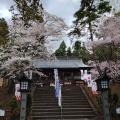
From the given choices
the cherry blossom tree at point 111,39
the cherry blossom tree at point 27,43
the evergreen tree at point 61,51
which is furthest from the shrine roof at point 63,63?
the evergreen tree at point 61,51

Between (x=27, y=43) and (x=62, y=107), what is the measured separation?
19.6 ft

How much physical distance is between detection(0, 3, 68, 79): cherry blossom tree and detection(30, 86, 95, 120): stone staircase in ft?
9.22

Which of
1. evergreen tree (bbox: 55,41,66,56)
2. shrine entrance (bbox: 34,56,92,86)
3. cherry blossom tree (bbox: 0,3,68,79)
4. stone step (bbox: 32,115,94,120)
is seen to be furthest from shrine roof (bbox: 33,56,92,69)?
evergreen tree (bbox: 55,41,66,56)

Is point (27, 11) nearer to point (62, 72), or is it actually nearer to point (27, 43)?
point (27, 43)

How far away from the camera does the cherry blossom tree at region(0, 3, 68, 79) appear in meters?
18.6

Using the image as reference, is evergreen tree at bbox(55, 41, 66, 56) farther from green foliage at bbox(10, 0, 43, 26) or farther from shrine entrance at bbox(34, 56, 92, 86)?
green foliage at bbox(10, 0, 43, 26)

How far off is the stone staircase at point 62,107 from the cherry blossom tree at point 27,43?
Answer: 281cm

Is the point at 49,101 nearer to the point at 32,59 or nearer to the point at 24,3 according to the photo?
the point at 32,59

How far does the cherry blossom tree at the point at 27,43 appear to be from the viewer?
18578mm

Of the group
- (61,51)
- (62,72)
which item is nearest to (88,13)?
(62,72)

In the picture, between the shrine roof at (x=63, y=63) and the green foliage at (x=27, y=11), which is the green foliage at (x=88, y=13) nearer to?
the green foliage at (x=27, y=11)

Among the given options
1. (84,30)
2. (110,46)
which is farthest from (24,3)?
(110,46)

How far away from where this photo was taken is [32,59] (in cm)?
1891

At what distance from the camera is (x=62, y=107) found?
16.4m
